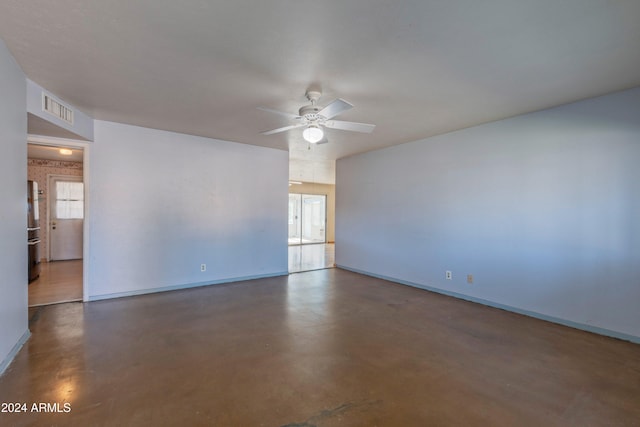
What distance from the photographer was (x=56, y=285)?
4.73 metres

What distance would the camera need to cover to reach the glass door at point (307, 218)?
10750 mm

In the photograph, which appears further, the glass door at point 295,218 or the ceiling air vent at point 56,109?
the glass door at point 295,218

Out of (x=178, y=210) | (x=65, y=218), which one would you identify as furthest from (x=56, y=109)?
(x=65, y=218)

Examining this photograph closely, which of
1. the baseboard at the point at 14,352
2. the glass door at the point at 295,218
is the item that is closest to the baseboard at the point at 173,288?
the baseboard at the point at 14,352

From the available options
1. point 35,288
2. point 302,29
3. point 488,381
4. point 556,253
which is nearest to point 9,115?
point 302,29

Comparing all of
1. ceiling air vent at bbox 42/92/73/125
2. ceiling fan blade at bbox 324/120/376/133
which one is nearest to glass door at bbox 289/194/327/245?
ceiling air vent at bbox 42/92/73/125

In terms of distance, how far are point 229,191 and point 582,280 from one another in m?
5.23

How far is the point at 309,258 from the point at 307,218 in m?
3.73

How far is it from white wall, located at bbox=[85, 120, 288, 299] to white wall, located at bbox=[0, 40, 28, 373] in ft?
4.62

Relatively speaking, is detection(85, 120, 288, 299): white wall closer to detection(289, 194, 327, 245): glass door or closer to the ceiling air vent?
the ceiling air vent

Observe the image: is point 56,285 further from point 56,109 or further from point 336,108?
point 336,108

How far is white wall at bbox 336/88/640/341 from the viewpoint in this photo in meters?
2.99

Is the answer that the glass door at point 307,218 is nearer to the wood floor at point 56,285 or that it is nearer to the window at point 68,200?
the window at point 68,200

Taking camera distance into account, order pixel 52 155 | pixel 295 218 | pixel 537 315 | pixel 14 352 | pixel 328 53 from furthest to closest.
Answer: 1. pixel 295 218
2. pixel 52 155
3. pixel 537 315
4. pixel 14 352
5. pixel 328 53
